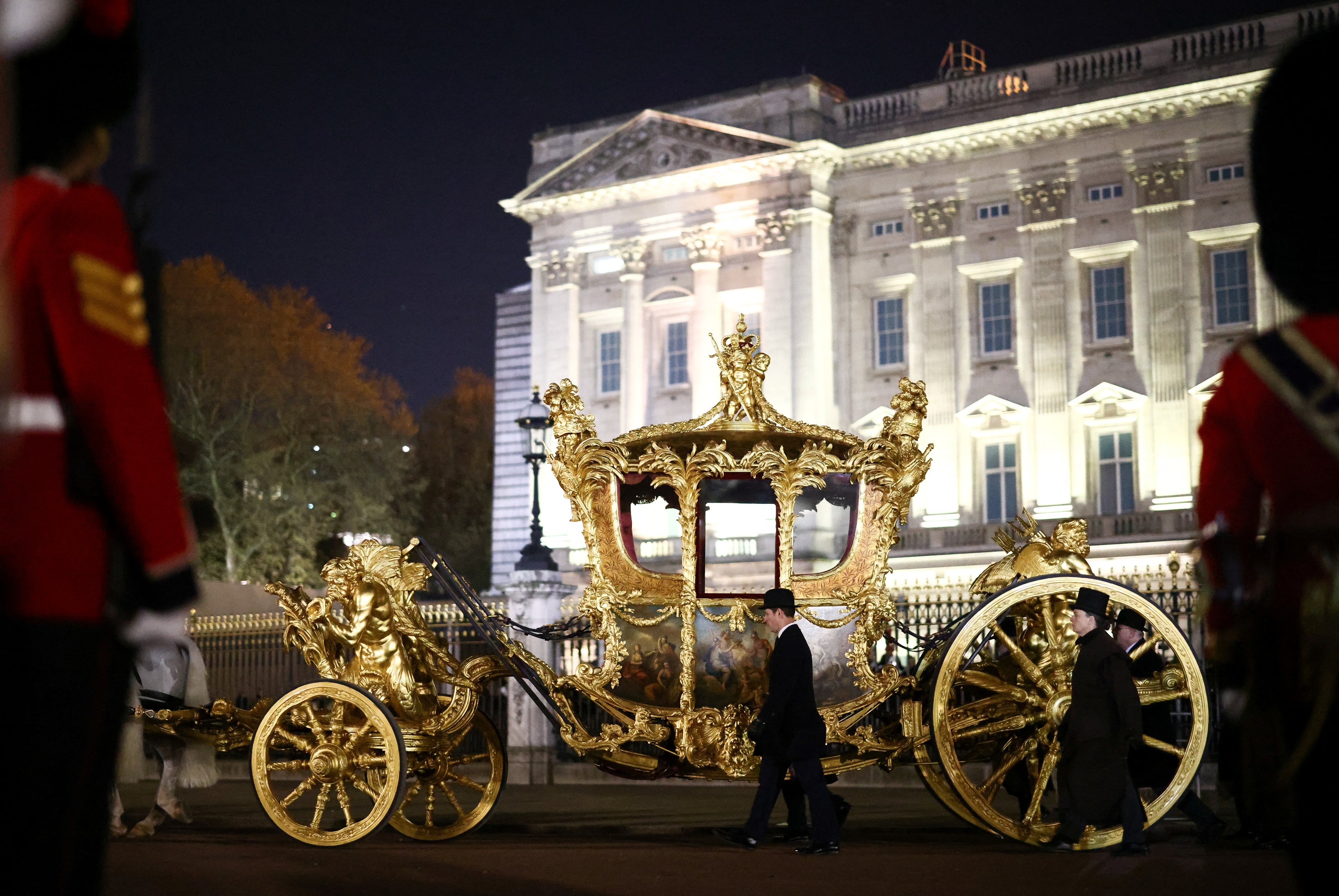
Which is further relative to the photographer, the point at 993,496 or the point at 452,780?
the point at 993,496

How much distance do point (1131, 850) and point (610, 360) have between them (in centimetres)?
3662

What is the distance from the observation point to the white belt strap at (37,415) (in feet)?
8.08

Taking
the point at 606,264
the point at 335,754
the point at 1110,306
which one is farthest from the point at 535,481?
the point at 606,264

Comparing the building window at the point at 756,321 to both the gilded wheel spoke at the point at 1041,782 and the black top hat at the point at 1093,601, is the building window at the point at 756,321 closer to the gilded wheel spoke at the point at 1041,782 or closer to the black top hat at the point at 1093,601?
the gilded wheel spoke at the point at 1041,782

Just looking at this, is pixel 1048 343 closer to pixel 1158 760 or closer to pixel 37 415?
pixel 1158 760

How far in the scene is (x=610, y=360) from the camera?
44.8m

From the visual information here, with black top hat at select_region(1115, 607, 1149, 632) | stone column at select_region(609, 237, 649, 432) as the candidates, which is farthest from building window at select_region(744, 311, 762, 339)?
black top hat at select_region(1115, 607, 1149, 632)

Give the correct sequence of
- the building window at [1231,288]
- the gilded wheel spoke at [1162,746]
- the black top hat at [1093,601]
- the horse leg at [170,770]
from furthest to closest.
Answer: the building window at [1231,288], the horse leg at [170,770], the gilded wheel spoke at [1162,746], the black top hat at [1093,601]

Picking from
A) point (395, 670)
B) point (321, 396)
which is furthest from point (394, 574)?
point (321, 396)

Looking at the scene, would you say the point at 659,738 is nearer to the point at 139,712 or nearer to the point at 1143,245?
the point at 139,712

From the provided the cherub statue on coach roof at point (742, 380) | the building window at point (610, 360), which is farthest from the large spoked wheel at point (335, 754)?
the building window at point (610, 360)

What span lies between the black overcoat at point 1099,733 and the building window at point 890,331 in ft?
106

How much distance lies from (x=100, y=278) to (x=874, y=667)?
27.8 ft

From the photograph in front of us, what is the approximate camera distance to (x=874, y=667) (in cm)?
1050
